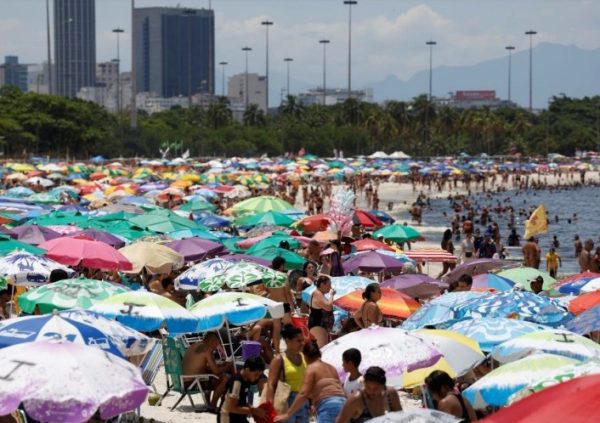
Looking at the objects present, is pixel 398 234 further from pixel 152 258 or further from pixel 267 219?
pixel 152 258

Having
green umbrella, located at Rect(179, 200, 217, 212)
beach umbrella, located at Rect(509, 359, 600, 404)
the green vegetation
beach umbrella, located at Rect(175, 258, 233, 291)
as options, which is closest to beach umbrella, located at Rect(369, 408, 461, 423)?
beach umbrella, located at Rect(509, 359, 600, 404)

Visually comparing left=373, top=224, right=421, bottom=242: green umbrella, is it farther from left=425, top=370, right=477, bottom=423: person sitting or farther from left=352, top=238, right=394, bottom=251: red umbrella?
left=425, top=370, right=477, bottom=423: person sitting

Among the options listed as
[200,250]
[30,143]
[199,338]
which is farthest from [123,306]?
[30,143]

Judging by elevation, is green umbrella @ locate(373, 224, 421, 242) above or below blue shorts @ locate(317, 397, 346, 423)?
below

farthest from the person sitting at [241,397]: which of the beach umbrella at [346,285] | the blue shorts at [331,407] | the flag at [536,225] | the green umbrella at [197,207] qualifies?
the green umbrella at [197,207]

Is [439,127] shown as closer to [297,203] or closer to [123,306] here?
[297,203]

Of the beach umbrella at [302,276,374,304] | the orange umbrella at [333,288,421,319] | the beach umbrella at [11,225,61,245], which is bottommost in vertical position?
the orange umbrella at [333,288,421,319]

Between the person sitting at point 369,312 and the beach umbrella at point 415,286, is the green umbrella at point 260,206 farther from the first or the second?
the person sitting at point 369,312
